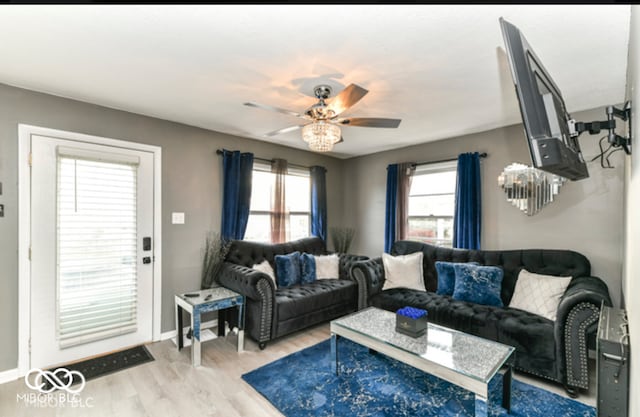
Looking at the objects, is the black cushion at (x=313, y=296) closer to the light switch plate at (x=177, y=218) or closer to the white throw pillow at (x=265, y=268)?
the white throw pillow at (x=265, y=268)

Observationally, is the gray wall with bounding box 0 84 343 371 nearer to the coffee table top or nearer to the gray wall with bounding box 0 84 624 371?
the gray wall with bounding box 0 84 624 371

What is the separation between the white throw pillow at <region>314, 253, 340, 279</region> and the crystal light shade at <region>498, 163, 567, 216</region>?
89.8 inches

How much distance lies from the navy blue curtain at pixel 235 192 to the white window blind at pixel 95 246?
3.26 feet

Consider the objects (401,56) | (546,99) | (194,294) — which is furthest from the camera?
(194,294)

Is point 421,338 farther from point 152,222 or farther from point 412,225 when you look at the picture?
point 152,222

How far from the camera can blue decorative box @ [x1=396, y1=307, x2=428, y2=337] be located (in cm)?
235

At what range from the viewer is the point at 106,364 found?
2834 millimetres

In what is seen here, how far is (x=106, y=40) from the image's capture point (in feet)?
6.46

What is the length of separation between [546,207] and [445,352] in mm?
2256

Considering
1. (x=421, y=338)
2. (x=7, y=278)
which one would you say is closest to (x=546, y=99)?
(x=421, y=338)

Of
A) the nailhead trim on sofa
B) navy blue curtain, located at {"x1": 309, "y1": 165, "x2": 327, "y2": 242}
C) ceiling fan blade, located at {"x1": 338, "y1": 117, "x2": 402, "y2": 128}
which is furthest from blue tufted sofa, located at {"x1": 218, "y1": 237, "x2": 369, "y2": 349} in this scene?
the nailhead trim on sofa

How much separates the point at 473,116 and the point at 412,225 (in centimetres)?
182

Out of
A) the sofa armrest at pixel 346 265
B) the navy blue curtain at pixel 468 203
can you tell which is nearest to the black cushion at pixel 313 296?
the sofa armrest at pixel 346 265

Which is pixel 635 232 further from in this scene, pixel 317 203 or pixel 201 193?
pixel 317 203
